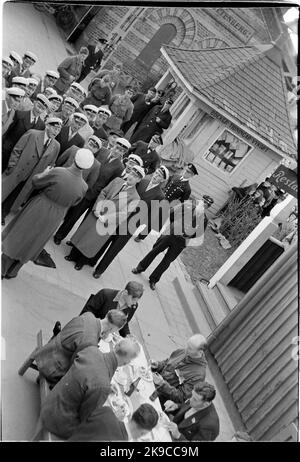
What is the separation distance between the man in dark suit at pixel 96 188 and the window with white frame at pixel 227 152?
174 inches

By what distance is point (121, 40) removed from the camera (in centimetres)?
1523

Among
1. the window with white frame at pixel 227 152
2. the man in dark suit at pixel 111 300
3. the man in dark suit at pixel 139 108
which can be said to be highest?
the window with white frame at pixel 227 152

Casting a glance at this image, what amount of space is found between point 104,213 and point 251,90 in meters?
6.00

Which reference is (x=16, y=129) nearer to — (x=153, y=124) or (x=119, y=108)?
(x=119, y=108)

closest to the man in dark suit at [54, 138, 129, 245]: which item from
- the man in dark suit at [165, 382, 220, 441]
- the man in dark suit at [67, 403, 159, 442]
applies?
the man in dark suit at [165, 382, 220, 441]

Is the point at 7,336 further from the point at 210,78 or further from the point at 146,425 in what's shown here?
the point at 210,78

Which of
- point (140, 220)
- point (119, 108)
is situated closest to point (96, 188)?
point (140, 220)

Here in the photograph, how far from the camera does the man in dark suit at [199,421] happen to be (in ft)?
14.4

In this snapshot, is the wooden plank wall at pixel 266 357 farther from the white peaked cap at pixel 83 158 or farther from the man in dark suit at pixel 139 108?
the man in dark suit at pixel 139 108

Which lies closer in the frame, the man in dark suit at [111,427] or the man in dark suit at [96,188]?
the man in dark suit at [111,427]

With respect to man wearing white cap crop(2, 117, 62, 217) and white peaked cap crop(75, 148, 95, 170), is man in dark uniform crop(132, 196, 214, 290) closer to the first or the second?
man wearing white cap crop(2, 117, 62, 217)

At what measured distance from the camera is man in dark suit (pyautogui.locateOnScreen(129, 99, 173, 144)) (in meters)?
11.0

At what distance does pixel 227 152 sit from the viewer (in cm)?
1123

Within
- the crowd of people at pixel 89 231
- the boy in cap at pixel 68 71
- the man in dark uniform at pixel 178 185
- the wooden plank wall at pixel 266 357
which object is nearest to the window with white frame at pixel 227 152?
the crowd of people at pixel 89 231
